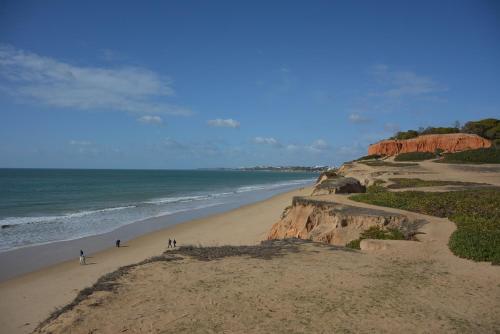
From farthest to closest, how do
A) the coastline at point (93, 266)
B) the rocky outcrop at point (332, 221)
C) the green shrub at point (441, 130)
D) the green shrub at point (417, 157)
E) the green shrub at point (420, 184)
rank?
the green shrub at point (441, 130), the green shrub at point (417, 157), the green shrub at point (420, 184), the rocky outcrop at point (332, 221), the coastline at point (93, 266)

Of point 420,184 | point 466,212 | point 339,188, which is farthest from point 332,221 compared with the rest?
point 420,184

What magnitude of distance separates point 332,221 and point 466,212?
19.5 feet

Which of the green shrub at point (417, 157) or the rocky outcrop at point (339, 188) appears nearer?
the rocky outcrop at point (339, 188)

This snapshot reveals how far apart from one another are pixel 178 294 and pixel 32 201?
46171 mm

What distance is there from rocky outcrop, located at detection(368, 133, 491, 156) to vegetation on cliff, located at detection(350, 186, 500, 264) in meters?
41.6

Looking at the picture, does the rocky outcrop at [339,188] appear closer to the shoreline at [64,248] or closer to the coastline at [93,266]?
the coastline at [93,266]

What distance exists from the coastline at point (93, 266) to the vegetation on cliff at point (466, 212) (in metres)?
8.74

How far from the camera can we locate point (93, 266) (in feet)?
61.8

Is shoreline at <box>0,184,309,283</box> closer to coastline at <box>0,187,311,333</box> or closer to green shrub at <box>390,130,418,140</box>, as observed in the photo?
coastline at <box>0,187,311,333</box>

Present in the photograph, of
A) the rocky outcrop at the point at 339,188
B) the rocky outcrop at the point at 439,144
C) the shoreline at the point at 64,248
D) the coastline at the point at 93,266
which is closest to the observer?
the coastline at the point at 93,266

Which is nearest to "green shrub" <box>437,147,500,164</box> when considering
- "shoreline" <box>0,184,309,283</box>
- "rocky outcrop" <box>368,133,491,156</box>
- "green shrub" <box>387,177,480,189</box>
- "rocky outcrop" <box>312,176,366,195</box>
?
"rocky outcrop" <box>368,133,491,156</box>

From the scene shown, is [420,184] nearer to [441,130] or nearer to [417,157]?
[417,157]

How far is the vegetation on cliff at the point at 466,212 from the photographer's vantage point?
39.6ft

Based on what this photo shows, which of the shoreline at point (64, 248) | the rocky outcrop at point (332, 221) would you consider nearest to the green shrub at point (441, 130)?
the shoreline at point (64, 248)
